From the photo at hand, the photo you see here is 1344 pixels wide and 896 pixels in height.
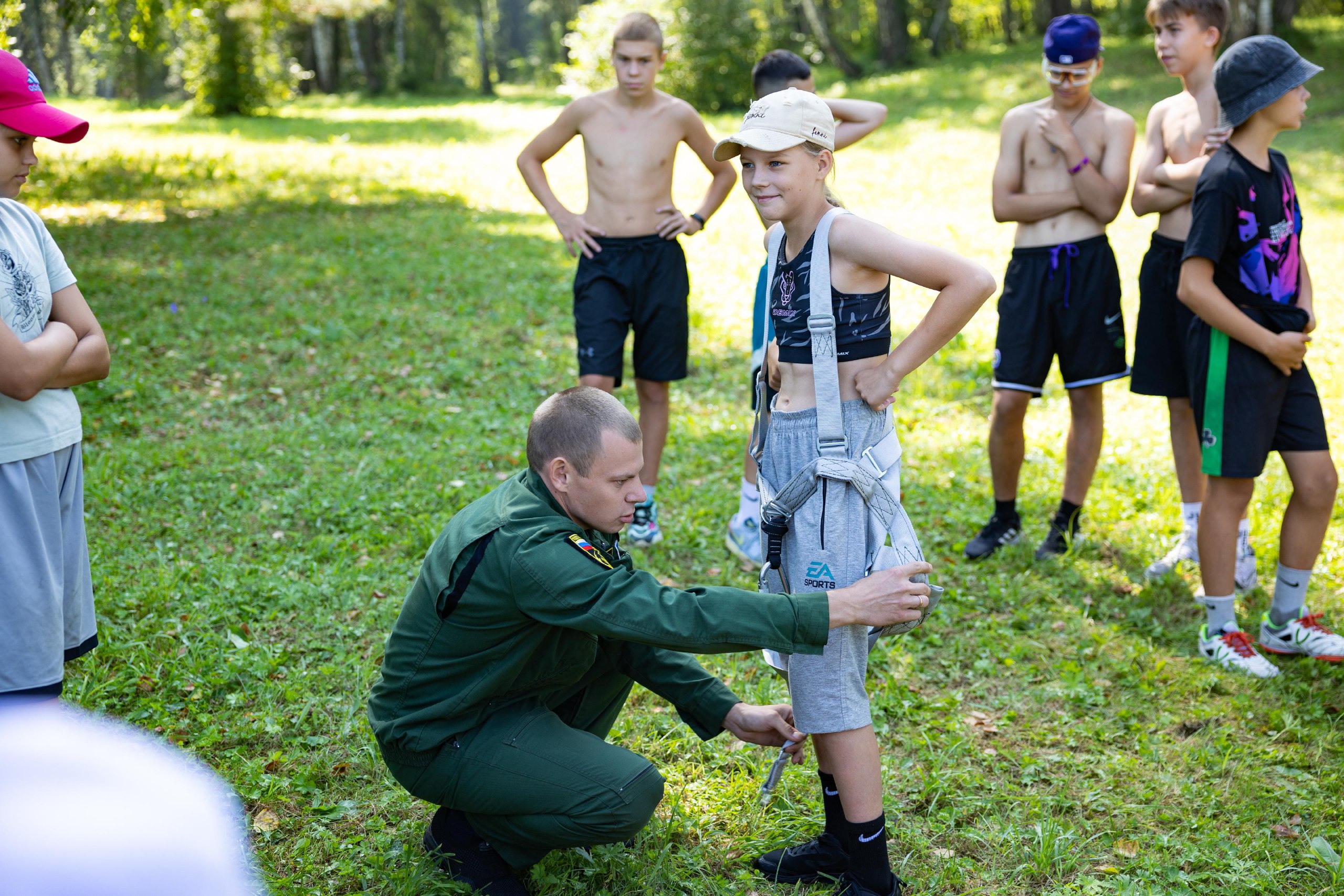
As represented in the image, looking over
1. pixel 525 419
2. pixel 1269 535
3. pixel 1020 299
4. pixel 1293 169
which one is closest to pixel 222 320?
pixel 525 419

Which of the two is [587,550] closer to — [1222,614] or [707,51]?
[1222,614]

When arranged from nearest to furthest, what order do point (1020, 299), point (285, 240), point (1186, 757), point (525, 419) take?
point (1186, 757) → point (1020, 299) → point (525, 419) → point (285, 240)

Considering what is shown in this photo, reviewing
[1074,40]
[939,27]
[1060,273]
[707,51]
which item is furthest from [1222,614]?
[939,27]

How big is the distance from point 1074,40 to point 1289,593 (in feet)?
8.03

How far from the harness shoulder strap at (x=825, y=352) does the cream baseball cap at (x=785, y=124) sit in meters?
0.23

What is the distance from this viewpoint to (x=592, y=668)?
10.2ft

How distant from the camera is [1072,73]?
479 cm

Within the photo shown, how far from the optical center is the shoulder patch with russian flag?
2594mm

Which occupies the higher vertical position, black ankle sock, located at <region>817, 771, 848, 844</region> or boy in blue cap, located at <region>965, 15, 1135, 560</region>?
boy in blue cap, located at <region>965, 15, 1135, 560</region>

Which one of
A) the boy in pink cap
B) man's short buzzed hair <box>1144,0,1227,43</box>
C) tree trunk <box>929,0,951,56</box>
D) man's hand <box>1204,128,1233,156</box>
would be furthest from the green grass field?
tree trunk <box>929,0,951,56</box>

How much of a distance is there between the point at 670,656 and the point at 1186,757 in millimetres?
1825

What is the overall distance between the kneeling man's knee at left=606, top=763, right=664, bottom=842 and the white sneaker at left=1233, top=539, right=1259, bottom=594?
3092 millimetres

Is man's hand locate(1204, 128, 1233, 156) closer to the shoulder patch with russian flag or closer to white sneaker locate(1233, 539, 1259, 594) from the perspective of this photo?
white sneaker locate(1233, 539, 1259, 594)

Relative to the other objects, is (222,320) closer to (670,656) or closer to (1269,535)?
(670,656)
